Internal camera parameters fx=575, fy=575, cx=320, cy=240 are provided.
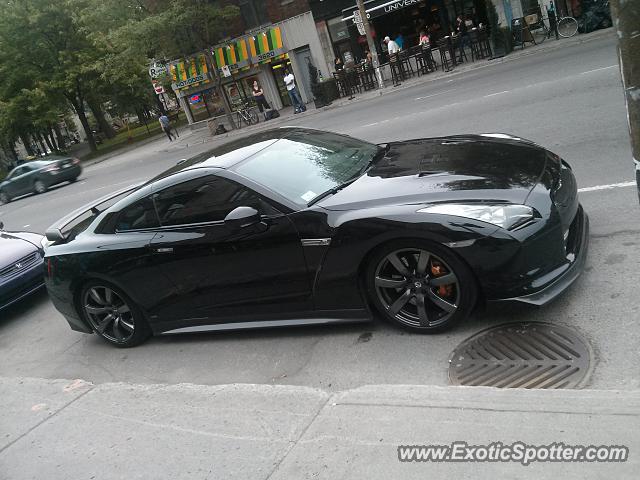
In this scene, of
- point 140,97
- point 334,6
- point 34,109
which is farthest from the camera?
point 140,97

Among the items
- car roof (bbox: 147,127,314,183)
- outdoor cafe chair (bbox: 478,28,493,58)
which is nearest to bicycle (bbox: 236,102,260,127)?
outdoor cafe chair (bbox: 478,28,493,58)

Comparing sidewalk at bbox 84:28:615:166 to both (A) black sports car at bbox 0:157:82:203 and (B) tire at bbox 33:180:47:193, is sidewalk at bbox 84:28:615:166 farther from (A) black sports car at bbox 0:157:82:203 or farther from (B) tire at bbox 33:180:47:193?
(B) tire at bbox 33:180:47:193

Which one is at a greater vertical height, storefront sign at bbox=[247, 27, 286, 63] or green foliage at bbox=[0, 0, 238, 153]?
green foliage at bbox=[0, 0, 238, 153]

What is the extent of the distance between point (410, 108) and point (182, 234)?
11.6 m

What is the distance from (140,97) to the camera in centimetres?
4922

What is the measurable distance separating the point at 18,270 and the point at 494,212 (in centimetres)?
635

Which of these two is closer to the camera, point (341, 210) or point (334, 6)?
point (341, 210)

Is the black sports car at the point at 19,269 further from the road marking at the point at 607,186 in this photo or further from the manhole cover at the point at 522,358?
the road marking at the point at 607,186

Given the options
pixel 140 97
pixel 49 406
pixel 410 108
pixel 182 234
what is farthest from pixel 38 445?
pixel 140 97

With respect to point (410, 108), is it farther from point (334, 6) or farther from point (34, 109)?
point (34, 109)

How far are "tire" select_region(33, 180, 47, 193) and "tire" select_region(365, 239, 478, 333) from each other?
900 inches

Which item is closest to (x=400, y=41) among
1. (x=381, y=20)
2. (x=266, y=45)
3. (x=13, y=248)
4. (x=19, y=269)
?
(x=381, y=20)

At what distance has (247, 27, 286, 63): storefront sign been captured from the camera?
29.6 metres

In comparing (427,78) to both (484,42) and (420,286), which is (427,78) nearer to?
(484,42)
